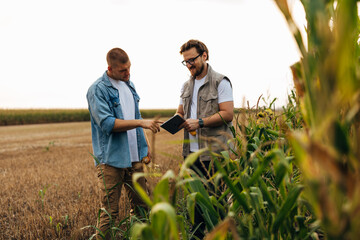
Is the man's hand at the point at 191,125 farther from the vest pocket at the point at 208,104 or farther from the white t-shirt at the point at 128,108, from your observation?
the white t-shirt at the point at 128,108

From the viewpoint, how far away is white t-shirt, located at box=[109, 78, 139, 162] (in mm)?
2842

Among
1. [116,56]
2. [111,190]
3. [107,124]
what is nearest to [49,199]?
[111,190]

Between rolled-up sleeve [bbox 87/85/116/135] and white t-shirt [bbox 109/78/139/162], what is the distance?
0.26m

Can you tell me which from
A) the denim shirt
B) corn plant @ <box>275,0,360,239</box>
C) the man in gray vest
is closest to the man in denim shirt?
the denim shirt

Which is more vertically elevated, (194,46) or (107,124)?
(194,46)

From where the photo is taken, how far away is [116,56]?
2.56 m

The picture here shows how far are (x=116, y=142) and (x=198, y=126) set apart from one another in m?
0.84

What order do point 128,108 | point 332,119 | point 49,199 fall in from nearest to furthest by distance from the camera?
point 332,119, point 128,108, point 49,199

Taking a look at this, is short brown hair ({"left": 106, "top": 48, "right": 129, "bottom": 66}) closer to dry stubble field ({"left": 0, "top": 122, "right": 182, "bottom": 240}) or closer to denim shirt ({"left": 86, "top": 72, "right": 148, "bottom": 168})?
denim shirt ({"left": 86, "top": 72, "right": 148, "bottom": 168})

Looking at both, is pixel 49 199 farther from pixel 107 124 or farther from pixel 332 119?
pixel 332 119

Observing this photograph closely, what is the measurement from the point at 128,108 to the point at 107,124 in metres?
0.51

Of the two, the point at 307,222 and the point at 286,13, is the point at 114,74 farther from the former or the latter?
the point at 286,13

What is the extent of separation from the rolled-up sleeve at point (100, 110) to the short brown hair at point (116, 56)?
29cm

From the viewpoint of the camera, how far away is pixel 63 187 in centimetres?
465
